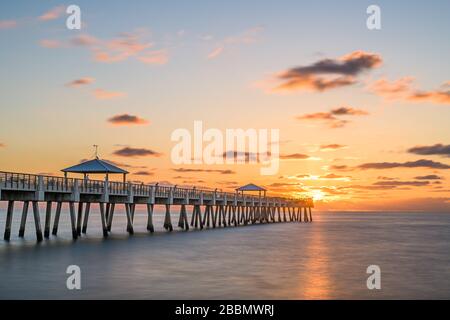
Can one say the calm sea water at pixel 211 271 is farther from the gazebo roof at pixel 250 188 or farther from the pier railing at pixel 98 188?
→ the gazebo roof at pixel 250 188

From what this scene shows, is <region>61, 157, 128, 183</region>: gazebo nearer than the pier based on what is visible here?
No

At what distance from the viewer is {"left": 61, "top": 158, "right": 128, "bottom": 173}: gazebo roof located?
46.8m

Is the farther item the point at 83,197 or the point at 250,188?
the point at 250,188

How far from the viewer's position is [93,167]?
155ft

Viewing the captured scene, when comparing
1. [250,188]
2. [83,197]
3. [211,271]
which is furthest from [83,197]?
[250,188]

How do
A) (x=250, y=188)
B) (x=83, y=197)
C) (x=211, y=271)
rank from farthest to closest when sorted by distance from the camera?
(x=250, y=188) → (x=83, y=197) → (x=211, y=271)

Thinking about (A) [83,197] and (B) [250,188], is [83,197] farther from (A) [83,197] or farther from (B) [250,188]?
(B) [250,188]

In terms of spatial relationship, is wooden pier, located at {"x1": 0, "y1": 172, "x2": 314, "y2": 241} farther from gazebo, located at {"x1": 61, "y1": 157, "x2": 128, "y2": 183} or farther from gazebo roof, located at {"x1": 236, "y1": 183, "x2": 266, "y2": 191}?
gazebo roof, located at {"x1": 236, "y1": 183, "x2": 266, "y2": 191}

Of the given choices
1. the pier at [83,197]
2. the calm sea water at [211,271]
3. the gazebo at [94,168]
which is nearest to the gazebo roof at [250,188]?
the pier at [83,197]

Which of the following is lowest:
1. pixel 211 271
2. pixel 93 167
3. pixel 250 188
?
pixel 211 271

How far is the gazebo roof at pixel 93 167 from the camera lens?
4684 centimetres

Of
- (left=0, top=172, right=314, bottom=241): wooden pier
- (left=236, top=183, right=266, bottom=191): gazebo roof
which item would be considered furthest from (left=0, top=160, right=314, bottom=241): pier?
(left=236, top=183, right=266, bottom=191): gazebo roof

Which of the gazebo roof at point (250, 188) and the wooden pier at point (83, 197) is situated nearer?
the wooden pier at point (83, 197)

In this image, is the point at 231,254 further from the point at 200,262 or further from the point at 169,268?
the point at 169,268
